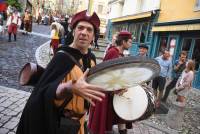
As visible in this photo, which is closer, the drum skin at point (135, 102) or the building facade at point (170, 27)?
the drum skin at point (135, 102)

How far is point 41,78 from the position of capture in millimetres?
2463

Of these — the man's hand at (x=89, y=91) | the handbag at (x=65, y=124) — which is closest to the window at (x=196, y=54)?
the handbag at (x=65, y=124)

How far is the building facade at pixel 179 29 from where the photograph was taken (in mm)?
16156

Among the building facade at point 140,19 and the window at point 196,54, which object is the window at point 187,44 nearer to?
the window at point 196,54

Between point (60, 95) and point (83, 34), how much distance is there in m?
0.66

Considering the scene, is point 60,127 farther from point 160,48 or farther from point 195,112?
point 160,48

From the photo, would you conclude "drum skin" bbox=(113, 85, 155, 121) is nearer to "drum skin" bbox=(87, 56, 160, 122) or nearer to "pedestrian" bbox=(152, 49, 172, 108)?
"drum skin" bbox=(87, 56, 160, 122)

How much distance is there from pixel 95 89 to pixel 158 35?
20.1 m

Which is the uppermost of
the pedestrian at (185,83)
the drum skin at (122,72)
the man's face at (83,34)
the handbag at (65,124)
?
the man's face at (83,34)

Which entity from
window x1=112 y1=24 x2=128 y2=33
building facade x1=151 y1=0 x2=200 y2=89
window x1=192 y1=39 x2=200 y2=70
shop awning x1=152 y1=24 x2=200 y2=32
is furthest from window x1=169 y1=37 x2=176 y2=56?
window x1=112 y1=24 x2=128 y2=33

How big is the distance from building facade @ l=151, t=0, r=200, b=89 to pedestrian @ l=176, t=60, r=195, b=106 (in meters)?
6.19

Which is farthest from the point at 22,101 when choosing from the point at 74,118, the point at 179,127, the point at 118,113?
the point at 74,118

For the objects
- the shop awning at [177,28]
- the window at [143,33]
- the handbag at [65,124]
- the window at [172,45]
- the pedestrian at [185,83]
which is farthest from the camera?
the window at [143,33]

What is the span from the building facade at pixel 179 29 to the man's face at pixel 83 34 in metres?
13.2
